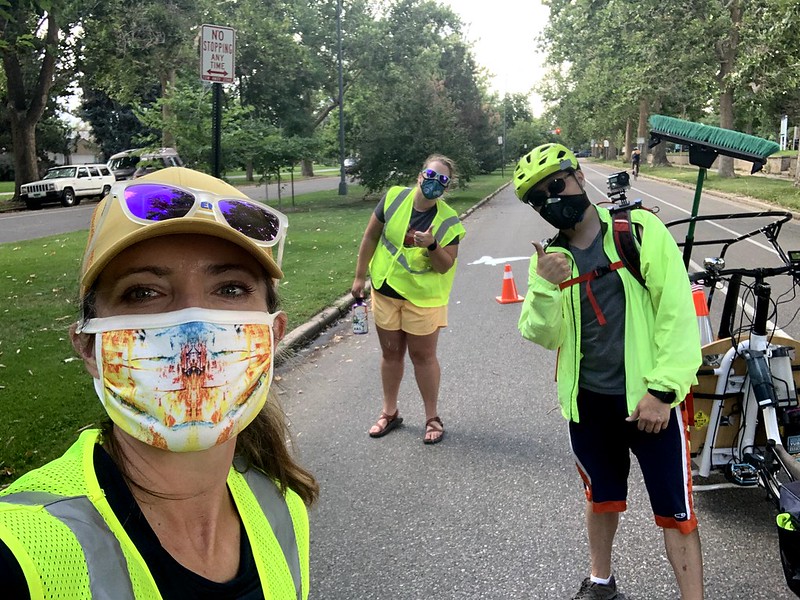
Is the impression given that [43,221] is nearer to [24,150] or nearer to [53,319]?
[24,150]

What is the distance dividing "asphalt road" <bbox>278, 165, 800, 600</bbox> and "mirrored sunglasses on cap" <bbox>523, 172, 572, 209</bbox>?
1.76m

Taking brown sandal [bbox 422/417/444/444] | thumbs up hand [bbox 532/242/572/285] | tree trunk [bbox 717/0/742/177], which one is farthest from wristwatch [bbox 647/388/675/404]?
tree trunk [bbox 717/0/742/177]

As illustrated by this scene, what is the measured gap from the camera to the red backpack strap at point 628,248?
8.38 feet

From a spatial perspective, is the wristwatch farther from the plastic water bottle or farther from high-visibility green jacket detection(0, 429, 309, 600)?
the plastic water bottle

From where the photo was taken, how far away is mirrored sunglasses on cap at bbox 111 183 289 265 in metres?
1.21

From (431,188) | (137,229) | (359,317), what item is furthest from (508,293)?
(137,229)

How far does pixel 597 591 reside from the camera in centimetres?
288

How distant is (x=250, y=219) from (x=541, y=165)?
171 centimetres

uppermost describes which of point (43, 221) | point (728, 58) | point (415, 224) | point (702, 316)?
point (728, 58)

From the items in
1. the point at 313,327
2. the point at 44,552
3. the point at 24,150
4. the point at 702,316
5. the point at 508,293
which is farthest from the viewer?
the point at 24,150

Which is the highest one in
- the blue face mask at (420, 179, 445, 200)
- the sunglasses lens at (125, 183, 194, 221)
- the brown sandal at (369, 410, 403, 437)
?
the sunglasses lens at (125, 183, 194, 221)

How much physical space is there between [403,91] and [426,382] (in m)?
22.3

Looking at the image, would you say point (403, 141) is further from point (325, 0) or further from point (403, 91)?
point (325, 0)

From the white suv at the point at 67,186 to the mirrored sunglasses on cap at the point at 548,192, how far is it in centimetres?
2606
